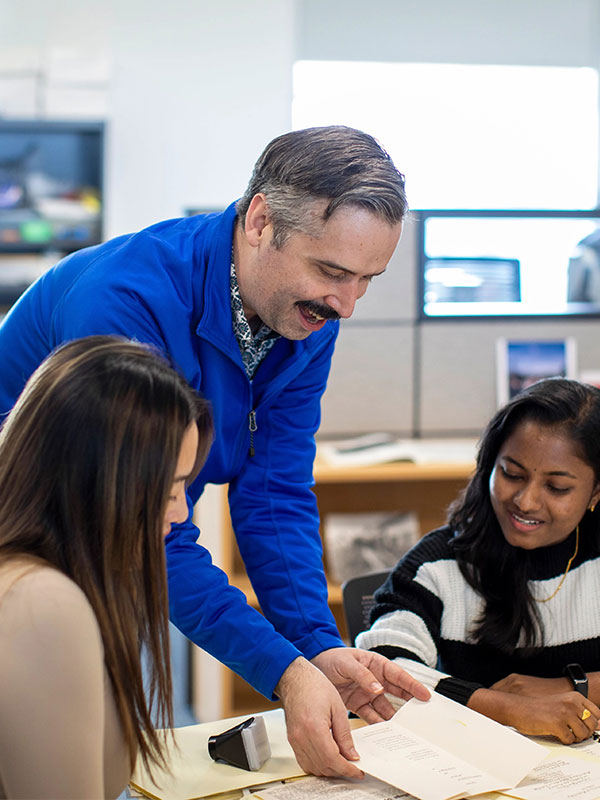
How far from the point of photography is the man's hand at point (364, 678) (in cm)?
115

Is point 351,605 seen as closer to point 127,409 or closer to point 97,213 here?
point 127,409

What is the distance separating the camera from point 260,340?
1306 millimetres

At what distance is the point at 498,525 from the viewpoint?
1.52 m

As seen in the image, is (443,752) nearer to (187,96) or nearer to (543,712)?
(543,712)

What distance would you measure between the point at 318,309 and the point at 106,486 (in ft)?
1.43

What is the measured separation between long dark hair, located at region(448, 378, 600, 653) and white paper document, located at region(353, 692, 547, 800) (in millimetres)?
320

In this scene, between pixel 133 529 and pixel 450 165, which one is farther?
pixel 450 165

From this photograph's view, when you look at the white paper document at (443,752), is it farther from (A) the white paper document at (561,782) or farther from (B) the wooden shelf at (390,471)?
(B) the wooden shelf at (390,471)

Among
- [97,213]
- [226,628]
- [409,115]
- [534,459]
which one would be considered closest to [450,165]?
[409,115]

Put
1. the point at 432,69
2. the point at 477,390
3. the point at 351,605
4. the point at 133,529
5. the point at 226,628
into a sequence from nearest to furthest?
the point at 133,529, the point at 226,628, the point at 351,605, the point at 477,390, the point at 432,69

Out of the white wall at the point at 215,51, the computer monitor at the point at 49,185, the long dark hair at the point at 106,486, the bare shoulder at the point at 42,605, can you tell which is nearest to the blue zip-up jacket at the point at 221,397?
the long dark hair at the point at 106,486

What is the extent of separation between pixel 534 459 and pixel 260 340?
0.49m

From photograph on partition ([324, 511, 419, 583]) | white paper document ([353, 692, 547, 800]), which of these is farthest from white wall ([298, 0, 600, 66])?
white paper document ([353, 692, 547, 800])

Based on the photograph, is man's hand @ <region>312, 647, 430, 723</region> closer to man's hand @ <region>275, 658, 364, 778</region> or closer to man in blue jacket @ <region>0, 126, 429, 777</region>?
man in blue jacket @ <region>0, 126, 429, 777</region>
